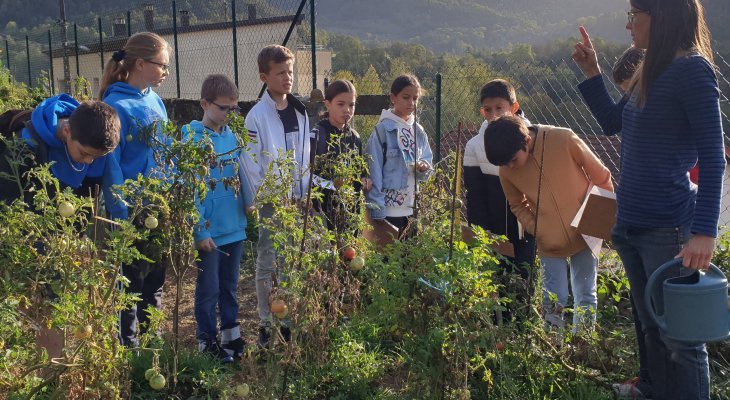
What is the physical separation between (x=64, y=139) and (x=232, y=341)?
135 centimetres

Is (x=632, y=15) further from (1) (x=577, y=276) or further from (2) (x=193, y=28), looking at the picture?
(2) (x=193, y=28)

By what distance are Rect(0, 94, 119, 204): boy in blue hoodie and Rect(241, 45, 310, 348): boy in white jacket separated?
96 cm

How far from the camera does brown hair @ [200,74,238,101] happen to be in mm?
3822

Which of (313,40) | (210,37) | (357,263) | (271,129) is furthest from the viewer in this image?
(210,37)

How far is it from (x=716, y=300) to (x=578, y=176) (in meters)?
1.33

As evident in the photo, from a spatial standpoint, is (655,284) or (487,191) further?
(487,191)

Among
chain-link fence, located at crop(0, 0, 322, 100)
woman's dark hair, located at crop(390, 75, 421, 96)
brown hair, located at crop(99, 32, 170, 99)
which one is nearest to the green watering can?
woman's dark hair, located at crop(390, 75, 421, 96)

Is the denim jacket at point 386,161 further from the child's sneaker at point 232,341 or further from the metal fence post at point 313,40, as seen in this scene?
the metal fence post at point 313,40

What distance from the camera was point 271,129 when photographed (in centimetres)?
413

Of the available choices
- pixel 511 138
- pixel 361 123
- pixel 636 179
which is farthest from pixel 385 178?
pixel 361 123

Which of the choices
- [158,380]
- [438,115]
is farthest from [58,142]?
[438,115]

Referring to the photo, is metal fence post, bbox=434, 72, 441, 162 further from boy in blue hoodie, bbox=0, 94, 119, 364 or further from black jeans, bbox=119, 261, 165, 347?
boy in blue hoodie, bbox=0, 94, 119, 364

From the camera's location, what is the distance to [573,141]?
145 inches

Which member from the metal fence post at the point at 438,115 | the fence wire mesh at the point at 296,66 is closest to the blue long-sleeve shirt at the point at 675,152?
the fence wire mesh at the point at 296,66
